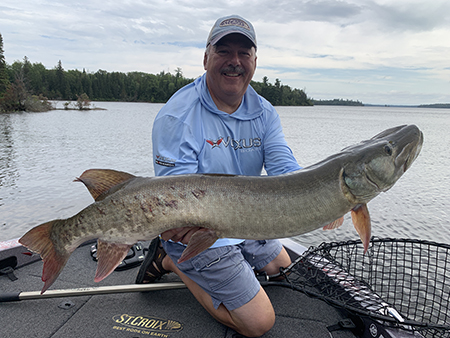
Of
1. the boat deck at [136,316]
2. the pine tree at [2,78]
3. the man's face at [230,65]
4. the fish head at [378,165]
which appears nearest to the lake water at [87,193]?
the boat deck at [136,316]

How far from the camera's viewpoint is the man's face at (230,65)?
9.77 ft

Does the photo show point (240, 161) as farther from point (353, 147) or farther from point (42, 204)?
point (42, 204)

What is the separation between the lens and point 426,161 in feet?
47.0

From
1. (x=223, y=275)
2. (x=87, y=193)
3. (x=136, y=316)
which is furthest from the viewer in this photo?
(x=87, y=193)

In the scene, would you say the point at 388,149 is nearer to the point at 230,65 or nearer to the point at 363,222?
the point at 363,222

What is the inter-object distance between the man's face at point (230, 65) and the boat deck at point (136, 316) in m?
2.03

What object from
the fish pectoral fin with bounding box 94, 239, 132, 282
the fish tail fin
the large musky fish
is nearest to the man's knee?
the large musky fish

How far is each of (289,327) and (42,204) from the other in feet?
24.0

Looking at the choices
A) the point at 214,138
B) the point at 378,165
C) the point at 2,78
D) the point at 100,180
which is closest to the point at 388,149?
the point at 378,165

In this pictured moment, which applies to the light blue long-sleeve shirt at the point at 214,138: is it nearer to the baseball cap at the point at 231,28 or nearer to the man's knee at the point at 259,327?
the baseball cap at the point at 231,28

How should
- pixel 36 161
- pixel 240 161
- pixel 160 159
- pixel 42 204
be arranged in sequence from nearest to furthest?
pixel 160 159
pixel 240 161
pixel 42 204
pixel 36 161

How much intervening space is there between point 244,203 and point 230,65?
153cm

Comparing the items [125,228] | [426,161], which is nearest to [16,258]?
[125,228]

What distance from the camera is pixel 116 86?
104 m
